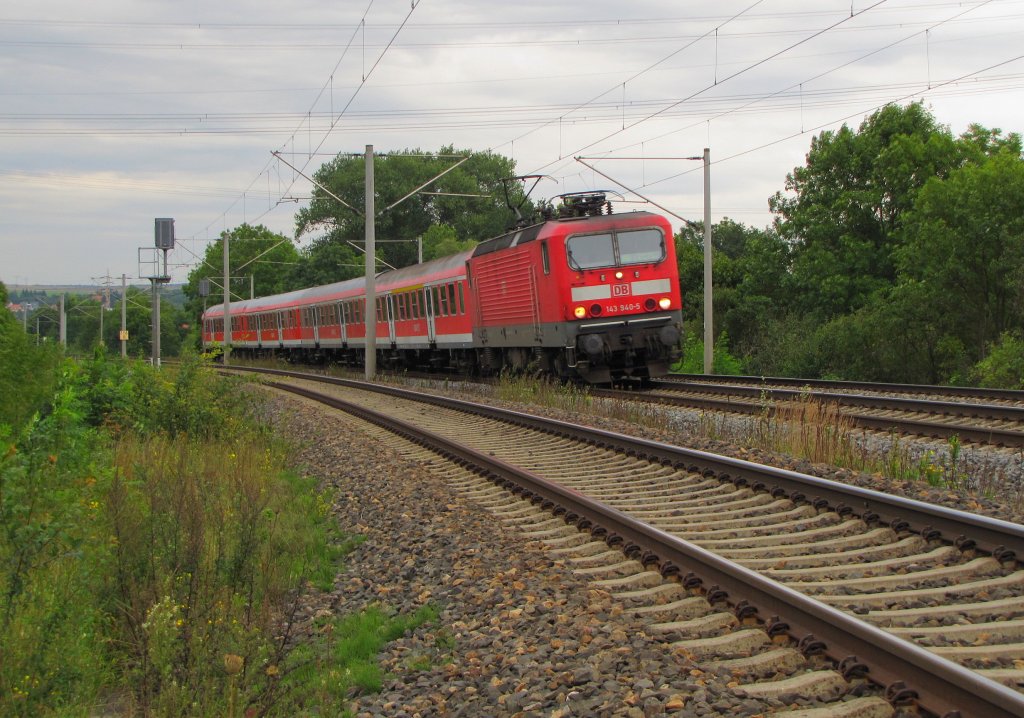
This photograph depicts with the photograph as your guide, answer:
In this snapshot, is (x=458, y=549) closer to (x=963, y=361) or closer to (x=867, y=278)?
(x=963, y=361)

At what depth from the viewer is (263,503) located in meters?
8.59

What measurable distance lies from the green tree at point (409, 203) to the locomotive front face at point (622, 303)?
228ft

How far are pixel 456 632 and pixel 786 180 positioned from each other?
137ft

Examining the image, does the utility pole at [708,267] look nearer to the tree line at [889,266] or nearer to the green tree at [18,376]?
the tree line at [889,266]

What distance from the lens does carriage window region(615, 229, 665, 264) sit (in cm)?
2003

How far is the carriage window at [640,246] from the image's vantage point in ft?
65.7

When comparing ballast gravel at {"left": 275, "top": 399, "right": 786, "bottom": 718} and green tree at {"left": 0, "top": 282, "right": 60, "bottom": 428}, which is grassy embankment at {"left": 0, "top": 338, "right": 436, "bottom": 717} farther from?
green tree at {"left": 0, "top": 282, "right": 60, "bottom": 428}

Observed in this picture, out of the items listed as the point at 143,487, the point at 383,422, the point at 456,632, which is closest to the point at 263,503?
the point at 143,487

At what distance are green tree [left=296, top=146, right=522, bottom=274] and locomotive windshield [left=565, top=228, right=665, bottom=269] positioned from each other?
6924 cm

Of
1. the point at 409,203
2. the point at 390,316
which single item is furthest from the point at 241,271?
the point at 390,316

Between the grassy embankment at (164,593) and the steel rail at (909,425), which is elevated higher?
the steel rail at (909,425)

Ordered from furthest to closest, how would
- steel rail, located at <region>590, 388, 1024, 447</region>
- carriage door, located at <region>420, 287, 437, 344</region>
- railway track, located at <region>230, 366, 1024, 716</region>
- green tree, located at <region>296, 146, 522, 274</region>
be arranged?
green tree, located at <region>296, 146, 522, 274</region> → carriage door, located at <region>420, 287, 437, 344</region> → steel rail, located at <region>590, 388, 1024, 447</region> → railway track, located at <region>230, 366, 1024, 716</region>

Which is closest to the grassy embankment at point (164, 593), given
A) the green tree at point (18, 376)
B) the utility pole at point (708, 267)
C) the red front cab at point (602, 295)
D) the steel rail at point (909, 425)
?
the green tree at point (18, 376)

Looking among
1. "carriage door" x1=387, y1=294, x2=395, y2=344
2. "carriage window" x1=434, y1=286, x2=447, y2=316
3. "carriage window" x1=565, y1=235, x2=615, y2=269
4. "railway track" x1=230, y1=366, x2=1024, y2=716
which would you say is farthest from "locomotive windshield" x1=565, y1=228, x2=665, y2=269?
"carriage door" x1=387, y1=294, x2=395, y2=344
